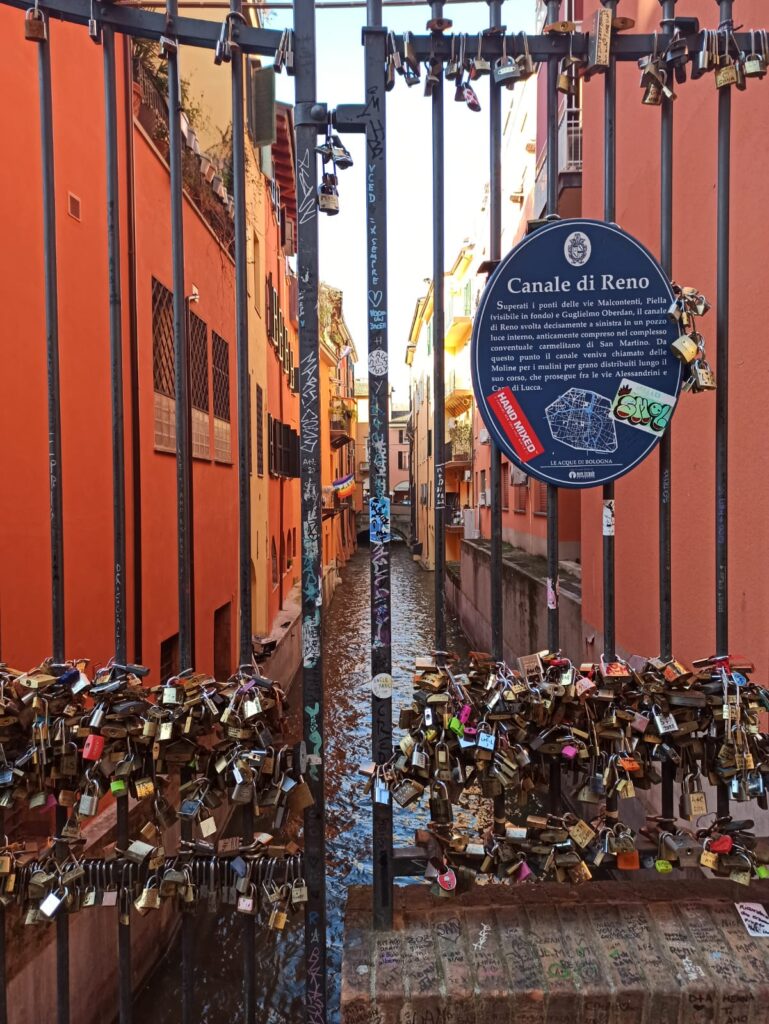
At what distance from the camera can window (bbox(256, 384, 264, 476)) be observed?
13445mm

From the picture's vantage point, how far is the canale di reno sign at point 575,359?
2.22 meters

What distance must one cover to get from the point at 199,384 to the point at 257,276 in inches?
208

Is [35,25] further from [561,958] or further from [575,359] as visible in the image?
[561,958]

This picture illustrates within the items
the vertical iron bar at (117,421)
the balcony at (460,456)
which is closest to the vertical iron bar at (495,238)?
the vertical iron bar at (117,421)

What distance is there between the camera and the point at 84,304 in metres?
5.73

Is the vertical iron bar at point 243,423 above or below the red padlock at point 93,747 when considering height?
above

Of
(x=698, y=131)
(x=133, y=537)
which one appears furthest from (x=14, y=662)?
(x=698, y=131)

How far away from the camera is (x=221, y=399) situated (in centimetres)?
1038

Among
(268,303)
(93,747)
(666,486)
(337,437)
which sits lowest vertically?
(93,747)

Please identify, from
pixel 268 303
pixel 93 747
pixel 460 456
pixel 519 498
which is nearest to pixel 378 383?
pixel 93 747

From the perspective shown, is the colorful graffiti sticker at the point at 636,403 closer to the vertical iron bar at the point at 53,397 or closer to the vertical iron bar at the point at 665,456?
the vertical iron bar at the point at 665,456

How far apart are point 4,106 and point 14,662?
3.62 metres

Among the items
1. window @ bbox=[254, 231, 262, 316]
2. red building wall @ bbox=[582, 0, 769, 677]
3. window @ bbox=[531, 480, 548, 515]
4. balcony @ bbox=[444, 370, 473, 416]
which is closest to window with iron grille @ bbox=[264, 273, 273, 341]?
window @ bbox=[254, 231, 262, 316]

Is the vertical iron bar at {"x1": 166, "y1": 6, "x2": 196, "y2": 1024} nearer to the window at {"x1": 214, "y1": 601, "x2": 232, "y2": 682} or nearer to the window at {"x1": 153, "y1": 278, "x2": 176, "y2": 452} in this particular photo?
the window at {"x1": 153, "y1": 278, "x2": 176, "y2": 452}
